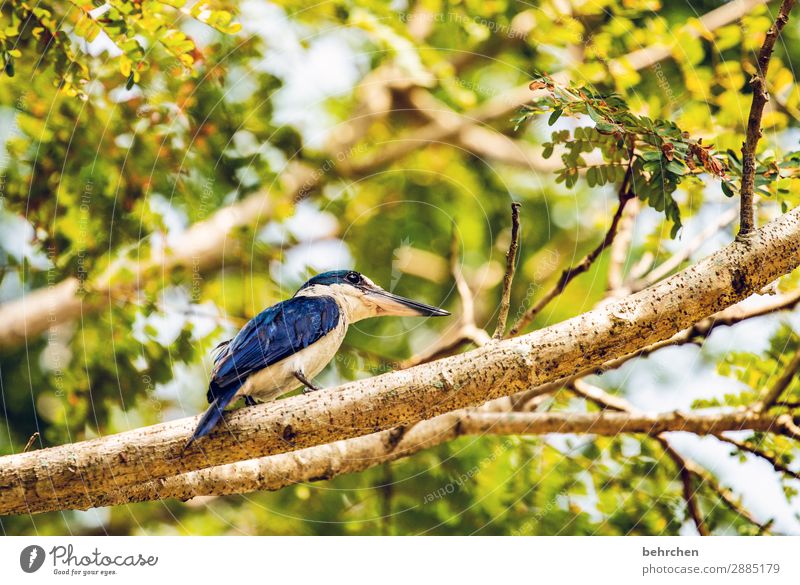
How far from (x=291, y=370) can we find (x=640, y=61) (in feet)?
8.86

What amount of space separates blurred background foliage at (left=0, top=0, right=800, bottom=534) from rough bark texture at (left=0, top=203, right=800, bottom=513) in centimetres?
103

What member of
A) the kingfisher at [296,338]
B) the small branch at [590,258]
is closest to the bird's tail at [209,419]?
the kingfisher at [296,338]

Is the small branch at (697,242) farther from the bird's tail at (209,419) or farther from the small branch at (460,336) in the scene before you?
the bird's tail at (209,419)

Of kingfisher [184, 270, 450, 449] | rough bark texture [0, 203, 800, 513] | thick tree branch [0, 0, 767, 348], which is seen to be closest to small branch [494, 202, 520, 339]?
rough bark texture [0, 203, 800, 513]

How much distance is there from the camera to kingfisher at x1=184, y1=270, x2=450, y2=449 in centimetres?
275

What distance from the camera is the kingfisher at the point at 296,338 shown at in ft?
9.02

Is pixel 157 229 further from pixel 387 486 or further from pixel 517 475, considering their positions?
pixel 517 475

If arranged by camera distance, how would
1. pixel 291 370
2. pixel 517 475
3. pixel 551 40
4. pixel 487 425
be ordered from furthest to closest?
pixel 551 40 < pixel 517 475 < pixel 487 425 < pixel 291 370

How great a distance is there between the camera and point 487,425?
3438 mm

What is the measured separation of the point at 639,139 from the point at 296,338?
146 cm

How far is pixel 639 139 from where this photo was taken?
9.00 feet

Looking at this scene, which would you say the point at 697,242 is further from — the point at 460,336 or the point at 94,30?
the point at 94,30

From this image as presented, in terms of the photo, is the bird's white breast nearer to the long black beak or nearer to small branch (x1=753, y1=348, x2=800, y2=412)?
the long black beak
